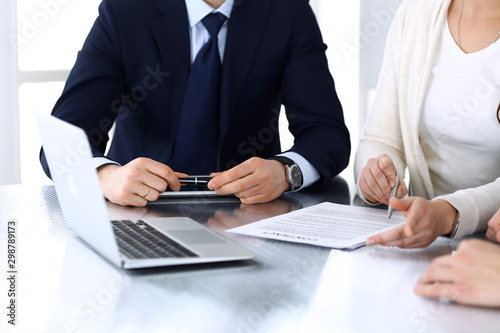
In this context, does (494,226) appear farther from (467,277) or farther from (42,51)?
(42,51)

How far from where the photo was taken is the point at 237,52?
1.85 meters

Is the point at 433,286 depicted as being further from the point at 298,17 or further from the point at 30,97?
the point at 30,97

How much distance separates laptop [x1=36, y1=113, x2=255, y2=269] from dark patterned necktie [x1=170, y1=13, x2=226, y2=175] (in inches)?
29.9

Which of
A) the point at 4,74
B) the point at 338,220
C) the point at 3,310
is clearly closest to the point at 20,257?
the point at 3,310

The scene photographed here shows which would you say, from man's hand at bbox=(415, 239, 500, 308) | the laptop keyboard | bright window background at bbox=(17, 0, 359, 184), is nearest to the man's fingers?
man's hand at bbox=(415, 239, 500, 308)

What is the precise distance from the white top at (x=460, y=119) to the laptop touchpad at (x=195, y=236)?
32.1 inches

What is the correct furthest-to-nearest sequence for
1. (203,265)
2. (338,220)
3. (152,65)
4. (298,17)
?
1. (298,17)
2. (152,65)
3. (338,220)
4. (203,265)

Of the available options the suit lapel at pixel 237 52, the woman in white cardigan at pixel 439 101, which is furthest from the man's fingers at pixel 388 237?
the suit lapel at pixel 237 52

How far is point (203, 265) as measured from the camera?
896mm

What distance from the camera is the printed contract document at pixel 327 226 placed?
103 centimetres

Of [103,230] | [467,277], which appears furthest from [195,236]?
[467,277]

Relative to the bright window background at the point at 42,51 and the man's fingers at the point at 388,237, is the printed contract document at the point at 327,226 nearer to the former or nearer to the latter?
the man's fingers at the point at 388,237

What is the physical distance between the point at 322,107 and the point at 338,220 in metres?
0.68

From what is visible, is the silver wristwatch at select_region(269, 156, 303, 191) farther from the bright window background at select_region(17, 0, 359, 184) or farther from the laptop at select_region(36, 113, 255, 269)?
the bright window background at select_region(17, 0, 359, 184)
